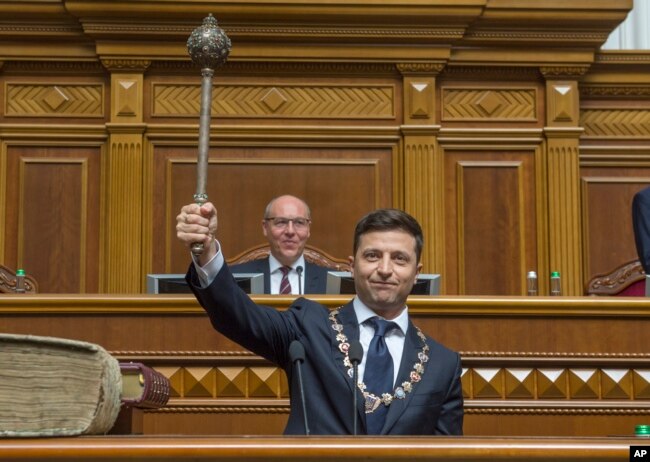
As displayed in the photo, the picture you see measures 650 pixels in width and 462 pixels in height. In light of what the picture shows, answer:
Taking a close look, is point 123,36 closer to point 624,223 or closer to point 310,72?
point 310,72

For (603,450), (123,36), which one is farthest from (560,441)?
(123,36)

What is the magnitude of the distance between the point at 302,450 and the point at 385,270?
143 cm

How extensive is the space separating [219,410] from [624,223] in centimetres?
400

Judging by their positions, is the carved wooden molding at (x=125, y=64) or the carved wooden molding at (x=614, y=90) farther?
the carved wooden molding at (x=614, y=90)

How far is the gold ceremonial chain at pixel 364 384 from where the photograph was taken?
3.12 metres

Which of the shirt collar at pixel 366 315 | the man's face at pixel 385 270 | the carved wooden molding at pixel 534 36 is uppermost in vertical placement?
the carved wooden molding at pixel 534 36

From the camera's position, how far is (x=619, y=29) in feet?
27.5

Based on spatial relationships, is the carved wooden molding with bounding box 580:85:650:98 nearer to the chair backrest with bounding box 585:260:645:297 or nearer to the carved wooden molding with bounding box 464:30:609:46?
the carved wooden molding with bounding box 464:30:609:46

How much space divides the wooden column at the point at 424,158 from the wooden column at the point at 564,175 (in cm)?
68

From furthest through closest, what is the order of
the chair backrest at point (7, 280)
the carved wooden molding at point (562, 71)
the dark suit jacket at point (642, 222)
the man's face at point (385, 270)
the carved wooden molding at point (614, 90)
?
the carved wooden molding at point (614, 90) → the carved wooden molding at point (562, 71) → the chair backrest at point (7, 280) → the dark suit jacket at point (642, 222) → the man's face at point (385, 270)

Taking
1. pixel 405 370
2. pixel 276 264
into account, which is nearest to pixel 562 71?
pixel 276 264

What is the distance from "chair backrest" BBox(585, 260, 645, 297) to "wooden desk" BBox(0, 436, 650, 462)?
18.0 ft

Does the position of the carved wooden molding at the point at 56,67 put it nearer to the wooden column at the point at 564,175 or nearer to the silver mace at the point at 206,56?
the wooden column at the point at 564,175

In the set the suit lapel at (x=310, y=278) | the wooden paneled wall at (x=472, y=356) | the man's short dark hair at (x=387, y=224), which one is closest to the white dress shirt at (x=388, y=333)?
the man's short dark hair at (x=387, y=224)
